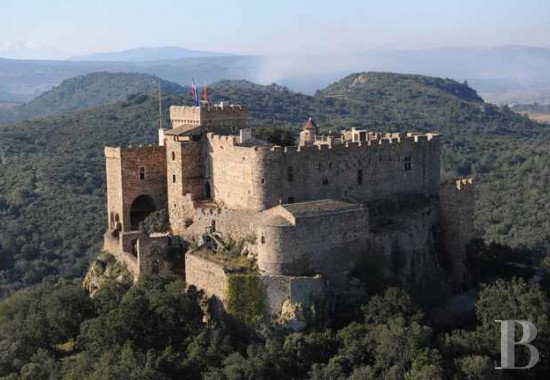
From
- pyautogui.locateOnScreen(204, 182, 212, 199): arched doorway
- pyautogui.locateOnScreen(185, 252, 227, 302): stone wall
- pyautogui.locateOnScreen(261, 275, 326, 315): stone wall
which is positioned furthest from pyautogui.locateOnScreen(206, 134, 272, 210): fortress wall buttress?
pyautogui.locateOnScreen(261, 275, 326, 315): stone wall

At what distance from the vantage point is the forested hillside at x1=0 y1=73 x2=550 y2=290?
83250 millimetres

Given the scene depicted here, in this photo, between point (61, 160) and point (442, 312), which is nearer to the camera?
point (442, 312)

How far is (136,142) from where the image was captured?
115m

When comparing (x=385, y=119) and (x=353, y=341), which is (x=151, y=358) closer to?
(x=353, y=341)

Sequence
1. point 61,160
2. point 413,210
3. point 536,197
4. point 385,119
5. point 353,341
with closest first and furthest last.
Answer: point 353,341, point 413,210, point 536,197, point 61,160, point 385,119

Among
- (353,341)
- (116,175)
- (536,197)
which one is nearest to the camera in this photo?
(353,341)

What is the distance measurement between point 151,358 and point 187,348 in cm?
169

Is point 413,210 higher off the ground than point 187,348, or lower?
higher

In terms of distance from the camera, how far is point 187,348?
1473 inches

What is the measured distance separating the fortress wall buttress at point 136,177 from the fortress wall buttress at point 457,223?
49.2 feet

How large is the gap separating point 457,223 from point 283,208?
11858 millimetres

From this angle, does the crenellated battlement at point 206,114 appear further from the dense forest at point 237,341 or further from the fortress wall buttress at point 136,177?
the dense forest at point 237,341

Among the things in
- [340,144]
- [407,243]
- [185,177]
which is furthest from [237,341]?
[340,144]

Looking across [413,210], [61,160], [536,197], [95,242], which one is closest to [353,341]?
[413,210]
